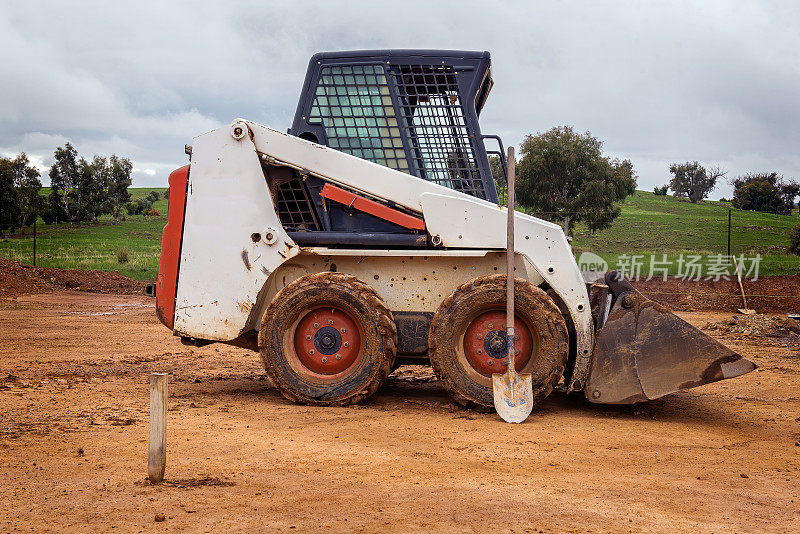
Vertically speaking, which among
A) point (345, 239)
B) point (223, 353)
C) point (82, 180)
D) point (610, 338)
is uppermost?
point (82, 180)

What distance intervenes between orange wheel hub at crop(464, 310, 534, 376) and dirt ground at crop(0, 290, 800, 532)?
537 millimetres

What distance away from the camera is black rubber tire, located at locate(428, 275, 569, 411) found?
6957 millimetres

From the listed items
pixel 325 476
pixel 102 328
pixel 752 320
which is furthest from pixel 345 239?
pixel 752 320

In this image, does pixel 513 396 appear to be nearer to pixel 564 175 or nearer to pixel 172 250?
pixel 172 250

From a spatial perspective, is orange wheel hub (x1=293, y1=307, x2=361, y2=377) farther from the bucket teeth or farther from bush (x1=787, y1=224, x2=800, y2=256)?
bush (x1=787, y1=224, x2=800, y2=256)

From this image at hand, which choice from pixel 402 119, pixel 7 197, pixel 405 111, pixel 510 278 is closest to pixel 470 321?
pixel 510 278

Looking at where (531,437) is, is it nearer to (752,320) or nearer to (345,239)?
(345,239)

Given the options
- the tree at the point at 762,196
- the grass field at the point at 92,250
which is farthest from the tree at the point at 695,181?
the grass field at the point at 92,250

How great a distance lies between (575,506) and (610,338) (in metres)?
2.91

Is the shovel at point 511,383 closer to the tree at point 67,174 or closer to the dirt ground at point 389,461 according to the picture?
the dirt ground at point 389,461

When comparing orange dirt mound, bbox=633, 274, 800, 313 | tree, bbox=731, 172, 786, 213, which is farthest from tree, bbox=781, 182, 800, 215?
orange dirt mound, bbox=633, 274, 800, 313

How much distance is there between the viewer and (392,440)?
19.7 ft

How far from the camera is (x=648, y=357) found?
6957 mm

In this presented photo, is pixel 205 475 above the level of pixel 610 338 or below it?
below
